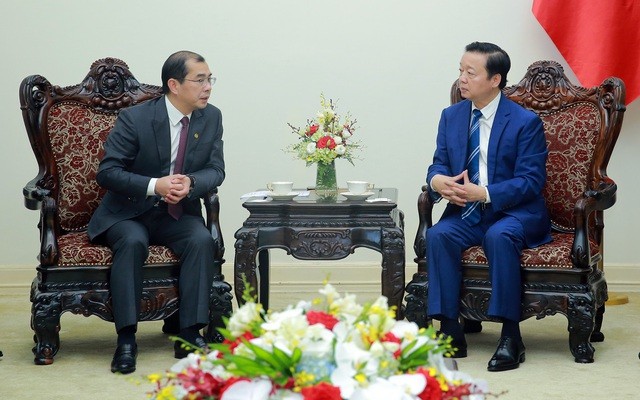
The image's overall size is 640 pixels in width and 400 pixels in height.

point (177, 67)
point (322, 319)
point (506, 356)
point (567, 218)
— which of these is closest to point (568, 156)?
point (567, 218)

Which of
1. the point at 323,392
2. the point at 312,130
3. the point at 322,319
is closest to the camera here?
the point at 323,392

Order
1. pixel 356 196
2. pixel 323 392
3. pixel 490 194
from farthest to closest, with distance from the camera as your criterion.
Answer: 1. pixel 356 196
2. pixel 490 194
3. pixel 323 392

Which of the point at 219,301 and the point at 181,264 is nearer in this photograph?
the point at 181,264

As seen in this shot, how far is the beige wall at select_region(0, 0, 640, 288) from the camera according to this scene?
623 centimetres

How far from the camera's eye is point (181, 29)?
6.24m

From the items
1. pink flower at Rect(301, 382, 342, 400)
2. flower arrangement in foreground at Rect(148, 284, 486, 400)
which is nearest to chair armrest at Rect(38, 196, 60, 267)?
flower arrangement in foreground at Rect(148, 284, 486, 400)

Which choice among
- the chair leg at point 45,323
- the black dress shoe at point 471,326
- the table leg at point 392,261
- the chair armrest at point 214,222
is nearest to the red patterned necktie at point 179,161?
the chair armrest at point 214,222

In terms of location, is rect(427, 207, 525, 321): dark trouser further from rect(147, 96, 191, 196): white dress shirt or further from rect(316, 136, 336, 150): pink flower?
rect(147, 96, 191, 196): white dress shirt

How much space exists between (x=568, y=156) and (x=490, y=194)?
1.79ft

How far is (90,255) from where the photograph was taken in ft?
15.2

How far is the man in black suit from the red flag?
222 cm

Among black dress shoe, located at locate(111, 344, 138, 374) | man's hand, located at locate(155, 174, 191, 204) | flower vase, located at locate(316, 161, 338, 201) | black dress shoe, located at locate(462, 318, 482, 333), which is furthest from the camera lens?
black dress shoe, located at locate(462, 318, 482, 333)

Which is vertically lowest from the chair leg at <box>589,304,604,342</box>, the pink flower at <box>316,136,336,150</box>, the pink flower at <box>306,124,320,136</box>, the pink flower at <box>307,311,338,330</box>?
the chair leg at <box>589,304,604,342</box>

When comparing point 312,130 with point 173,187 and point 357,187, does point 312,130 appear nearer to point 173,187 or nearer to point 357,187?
point 357,187
